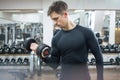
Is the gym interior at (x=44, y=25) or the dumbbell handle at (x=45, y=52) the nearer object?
the dumbbell handle at (x=45, y=52)

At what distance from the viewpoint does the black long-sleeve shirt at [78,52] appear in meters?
1.83

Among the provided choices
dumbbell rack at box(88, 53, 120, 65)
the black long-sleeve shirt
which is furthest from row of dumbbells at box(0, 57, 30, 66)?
the black long-sleeve shirt

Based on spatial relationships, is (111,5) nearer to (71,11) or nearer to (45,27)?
(71,11)

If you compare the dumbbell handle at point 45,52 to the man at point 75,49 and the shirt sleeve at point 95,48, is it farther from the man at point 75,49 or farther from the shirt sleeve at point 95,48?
the shirt sleeve at point 95,48

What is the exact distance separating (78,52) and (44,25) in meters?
6.67

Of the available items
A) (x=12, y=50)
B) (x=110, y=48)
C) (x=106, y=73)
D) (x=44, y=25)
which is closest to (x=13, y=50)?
(x=12, y=50)

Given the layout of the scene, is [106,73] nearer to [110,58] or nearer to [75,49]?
[110,58]

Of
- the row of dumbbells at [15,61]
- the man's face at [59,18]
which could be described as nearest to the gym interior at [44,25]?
the row of dumbbells at [15,61]

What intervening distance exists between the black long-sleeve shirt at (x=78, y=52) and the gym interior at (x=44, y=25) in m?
6.26

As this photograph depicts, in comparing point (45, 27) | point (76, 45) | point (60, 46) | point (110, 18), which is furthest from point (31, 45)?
point (110, 18)

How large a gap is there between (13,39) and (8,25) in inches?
20.4

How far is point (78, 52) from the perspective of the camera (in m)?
1.84

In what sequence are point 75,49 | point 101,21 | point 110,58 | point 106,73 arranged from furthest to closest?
point 101,21 → point 110,58 → point 106,73 → point 75,49

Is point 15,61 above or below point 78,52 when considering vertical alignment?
below
